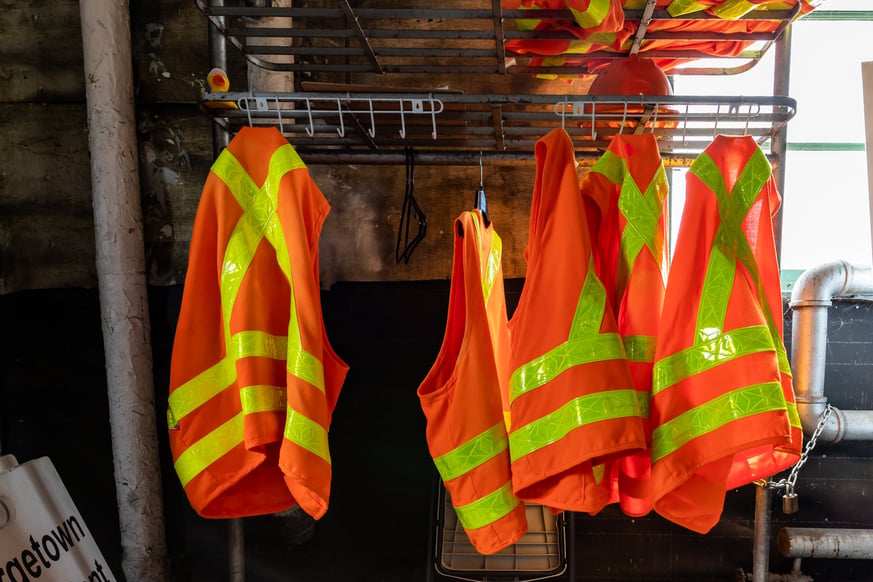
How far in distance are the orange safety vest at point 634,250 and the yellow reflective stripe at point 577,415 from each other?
0.47 ft

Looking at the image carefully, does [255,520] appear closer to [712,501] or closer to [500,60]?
[712,501]

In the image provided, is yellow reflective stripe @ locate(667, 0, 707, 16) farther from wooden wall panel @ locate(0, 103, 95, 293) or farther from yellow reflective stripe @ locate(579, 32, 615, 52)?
wooden wall panel @ locate(0, 103, 95, 293)

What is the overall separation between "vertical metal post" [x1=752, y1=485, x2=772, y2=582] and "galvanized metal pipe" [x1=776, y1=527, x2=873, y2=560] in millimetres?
268

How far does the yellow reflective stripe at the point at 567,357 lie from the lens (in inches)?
41.4

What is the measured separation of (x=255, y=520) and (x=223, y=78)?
1589 millimetres

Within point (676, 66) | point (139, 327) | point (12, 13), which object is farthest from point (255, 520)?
point (676, 66)

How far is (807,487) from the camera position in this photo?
2.10 metres

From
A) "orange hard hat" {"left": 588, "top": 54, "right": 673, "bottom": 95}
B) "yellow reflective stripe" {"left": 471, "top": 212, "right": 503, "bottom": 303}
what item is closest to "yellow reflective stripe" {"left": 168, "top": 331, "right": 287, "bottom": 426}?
"yellow reflective stripe" {"left": 471, "top": 212, "right": 503, "bottom": 303}

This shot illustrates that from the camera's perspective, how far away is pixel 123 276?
6.10ft

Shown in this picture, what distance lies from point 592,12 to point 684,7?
0.29 m

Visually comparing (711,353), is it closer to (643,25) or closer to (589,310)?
(589,310)

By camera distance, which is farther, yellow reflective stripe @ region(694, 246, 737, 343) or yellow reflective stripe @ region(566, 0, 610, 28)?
yellow reflective stripe @ region(566, 0, 610, 28)

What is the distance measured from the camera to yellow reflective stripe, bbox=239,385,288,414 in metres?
1.17

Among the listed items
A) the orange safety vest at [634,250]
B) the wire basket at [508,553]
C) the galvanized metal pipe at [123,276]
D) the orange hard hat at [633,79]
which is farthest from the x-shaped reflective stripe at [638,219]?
the galvanized metal pipe at [123,276]
